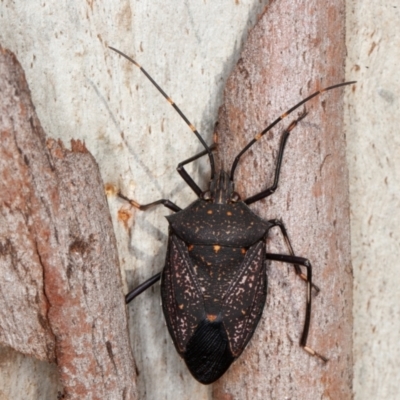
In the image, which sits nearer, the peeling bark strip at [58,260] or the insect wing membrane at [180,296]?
the peeling bark strip at [58,260]

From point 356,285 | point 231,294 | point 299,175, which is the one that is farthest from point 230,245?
point 356,285

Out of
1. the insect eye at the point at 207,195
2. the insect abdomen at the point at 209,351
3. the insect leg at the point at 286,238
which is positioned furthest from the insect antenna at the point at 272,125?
the insect abdomen at the point at 209,351

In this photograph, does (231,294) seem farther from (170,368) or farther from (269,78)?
(269,78)

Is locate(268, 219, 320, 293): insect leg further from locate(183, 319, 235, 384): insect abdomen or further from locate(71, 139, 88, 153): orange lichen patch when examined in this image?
locate(71, 139, 88, 153): orange lichen patch

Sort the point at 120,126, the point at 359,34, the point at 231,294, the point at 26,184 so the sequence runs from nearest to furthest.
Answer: the point at 26,184, the point at 231,294, the point at 120,126, the point at 359,34

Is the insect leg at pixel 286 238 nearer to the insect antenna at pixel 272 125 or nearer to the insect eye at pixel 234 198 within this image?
the insect eye at pixel 234 198

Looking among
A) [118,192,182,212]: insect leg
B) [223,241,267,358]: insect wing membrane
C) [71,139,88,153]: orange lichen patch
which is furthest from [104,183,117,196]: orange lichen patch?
[223,241,267,358]: insect wing membrane
